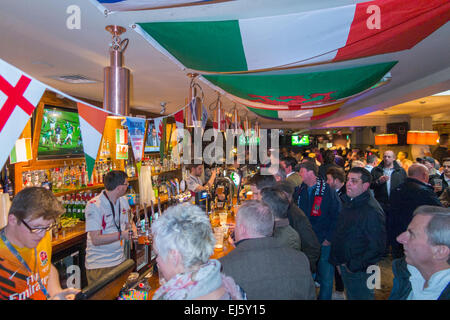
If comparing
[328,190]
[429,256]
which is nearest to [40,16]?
[429,256]

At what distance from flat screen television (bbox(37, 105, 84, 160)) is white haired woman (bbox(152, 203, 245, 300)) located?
3.73m

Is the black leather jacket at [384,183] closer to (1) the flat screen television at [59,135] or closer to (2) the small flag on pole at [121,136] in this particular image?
(2) the small flag on pole at [121,136]

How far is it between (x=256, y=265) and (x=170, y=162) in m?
6.44

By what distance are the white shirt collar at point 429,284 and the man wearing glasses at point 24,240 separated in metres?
2.08

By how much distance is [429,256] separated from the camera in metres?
1.62

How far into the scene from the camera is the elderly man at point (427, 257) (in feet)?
5.22

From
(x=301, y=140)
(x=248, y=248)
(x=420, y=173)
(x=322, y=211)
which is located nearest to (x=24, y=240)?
(x=248, y=248)

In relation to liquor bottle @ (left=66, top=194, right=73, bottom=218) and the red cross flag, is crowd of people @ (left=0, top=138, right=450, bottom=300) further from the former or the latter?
liquor bottle @ (left=66, top=194, right=73, bottom=218)

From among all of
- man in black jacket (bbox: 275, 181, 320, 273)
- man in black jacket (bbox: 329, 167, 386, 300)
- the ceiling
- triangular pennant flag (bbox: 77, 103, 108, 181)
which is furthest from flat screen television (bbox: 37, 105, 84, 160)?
man in black jacket (bbox: 329, 167, 386, 300)

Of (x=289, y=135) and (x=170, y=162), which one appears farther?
(x=289, y=135)

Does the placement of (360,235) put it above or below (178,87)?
below

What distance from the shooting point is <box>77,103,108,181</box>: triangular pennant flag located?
6.51ft

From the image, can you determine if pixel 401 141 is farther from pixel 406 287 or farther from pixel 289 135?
pixel 406 287

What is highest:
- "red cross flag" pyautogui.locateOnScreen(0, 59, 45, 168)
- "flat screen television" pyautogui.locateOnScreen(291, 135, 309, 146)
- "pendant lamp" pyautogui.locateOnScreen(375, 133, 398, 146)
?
"flat screen television" pyautogui.locateOnScreen(291, 135, 309, 146)
